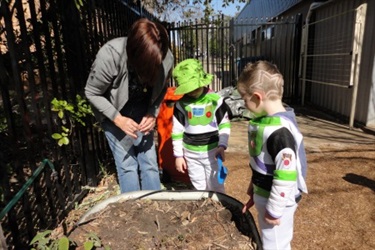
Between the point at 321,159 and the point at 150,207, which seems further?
the point at 321,159

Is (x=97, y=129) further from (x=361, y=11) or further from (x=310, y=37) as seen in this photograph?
(x=310, y=37)

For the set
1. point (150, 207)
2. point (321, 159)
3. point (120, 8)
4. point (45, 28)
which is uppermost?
point (120, 8)

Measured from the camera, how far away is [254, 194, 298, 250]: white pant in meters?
1.61

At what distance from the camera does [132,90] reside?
226 cm

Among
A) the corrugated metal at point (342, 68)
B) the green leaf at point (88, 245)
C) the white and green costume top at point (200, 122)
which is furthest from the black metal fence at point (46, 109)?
the corrugated metal at point (342, 68)

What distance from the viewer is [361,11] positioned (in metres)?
5.41

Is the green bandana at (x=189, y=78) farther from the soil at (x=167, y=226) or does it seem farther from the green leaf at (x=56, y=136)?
the green leaf at (x=56, y=136)

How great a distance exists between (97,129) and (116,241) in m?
2.12

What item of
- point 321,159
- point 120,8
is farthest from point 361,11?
point 120,8

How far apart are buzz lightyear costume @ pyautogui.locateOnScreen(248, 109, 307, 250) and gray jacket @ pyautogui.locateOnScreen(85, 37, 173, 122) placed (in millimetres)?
949

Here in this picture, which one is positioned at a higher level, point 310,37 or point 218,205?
point 310,37

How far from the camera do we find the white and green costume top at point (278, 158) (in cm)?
142

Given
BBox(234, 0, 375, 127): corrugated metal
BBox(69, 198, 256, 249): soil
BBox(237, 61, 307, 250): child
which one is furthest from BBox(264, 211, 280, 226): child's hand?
BBox(234, 0, 375, 127): corrugated metal

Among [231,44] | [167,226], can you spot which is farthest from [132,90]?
[231,44]
